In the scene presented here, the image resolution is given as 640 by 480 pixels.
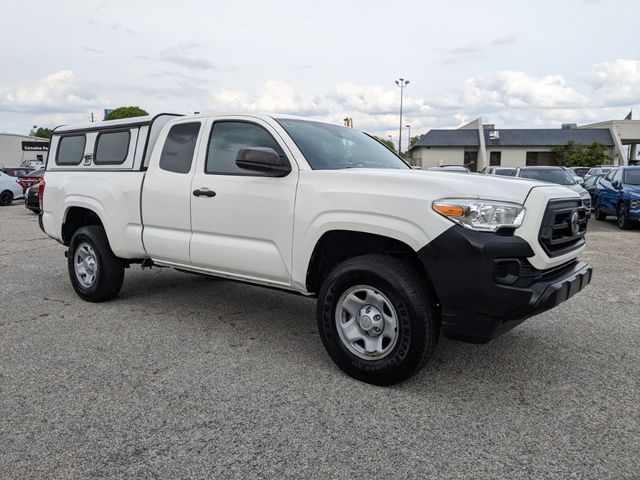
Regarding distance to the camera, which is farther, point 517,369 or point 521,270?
point 517,369

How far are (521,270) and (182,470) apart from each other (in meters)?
2.23

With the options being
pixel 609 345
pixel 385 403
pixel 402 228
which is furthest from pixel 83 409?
pixel 609 345

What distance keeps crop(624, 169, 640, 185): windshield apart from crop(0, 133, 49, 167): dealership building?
157 ft

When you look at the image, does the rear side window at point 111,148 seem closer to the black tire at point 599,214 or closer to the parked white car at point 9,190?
the black tire at point 599,214

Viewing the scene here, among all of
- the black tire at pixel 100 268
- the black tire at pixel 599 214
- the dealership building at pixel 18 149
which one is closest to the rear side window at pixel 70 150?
the black tire at pixel 100 268

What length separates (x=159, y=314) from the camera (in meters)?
5.39

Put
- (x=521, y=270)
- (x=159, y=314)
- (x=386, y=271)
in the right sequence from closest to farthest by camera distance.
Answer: (x=521, y=270)
(x=386, y=271)
(x=159, y=314)

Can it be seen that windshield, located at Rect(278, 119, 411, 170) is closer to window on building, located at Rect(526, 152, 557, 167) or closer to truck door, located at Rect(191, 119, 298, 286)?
truck door, located at Rect(191, 119, 298, 286)

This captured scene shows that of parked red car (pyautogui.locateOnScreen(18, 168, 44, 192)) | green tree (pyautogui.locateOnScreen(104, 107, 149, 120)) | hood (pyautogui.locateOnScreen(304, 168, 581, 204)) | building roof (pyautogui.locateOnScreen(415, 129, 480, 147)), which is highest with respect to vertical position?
green tree (pyautogui.locateOnScreen(104, 107, 149, 120))

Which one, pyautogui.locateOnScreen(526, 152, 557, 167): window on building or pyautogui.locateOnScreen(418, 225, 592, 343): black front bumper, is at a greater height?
pyautogui.locateOnScreen(526, 152, 557, 167): window on building

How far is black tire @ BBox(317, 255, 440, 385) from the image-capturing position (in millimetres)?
3391

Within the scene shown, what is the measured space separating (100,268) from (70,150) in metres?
1.56

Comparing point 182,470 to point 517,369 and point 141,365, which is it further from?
point 517,369

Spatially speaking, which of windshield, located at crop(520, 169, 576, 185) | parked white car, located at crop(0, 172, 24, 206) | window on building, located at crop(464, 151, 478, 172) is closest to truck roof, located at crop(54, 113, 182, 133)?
windshield, located at crop(520, 169, 576, 185)
